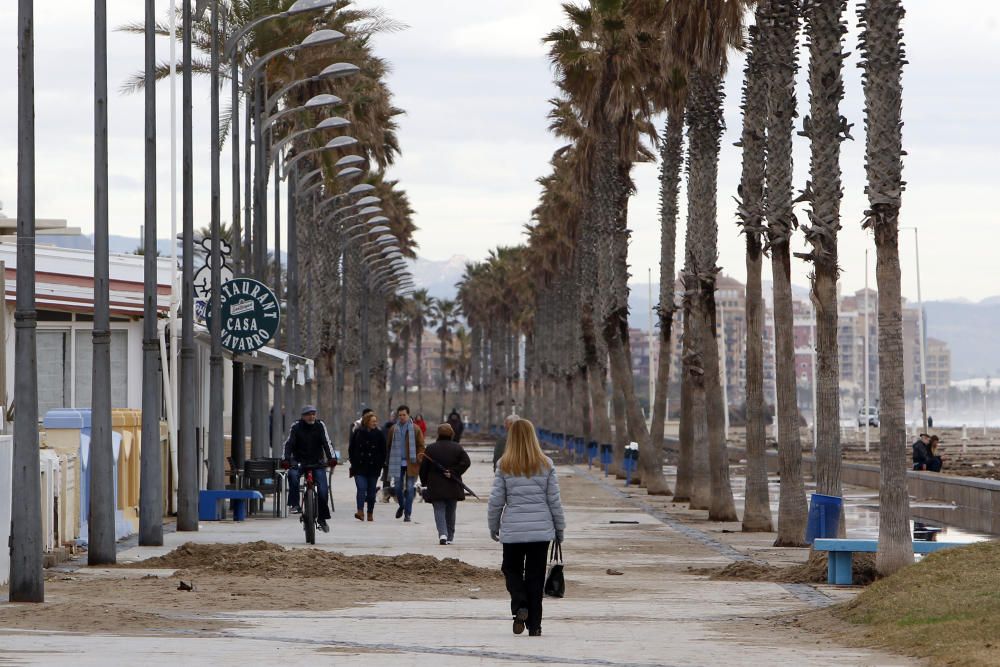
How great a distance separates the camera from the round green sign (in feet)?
96.0

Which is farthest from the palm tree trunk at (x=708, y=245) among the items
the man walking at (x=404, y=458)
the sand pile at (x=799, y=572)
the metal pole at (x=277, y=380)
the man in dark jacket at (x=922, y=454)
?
the metal pole at (x=277, y=380)

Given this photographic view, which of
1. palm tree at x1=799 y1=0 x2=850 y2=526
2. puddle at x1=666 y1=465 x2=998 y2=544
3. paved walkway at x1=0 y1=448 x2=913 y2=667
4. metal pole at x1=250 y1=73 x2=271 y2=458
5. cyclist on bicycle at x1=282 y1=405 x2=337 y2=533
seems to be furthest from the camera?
metal pole at x1=250 y1=73 x2=271 y2=458

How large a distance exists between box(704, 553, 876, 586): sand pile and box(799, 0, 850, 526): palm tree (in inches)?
114

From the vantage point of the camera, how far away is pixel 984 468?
2237 inches

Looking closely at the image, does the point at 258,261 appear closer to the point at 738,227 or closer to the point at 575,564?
the point at 738,227

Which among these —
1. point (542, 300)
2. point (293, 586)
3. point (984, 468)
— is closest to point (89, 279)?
point (293, 586)

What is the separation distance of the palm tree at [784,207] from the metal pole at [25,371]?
11.7m

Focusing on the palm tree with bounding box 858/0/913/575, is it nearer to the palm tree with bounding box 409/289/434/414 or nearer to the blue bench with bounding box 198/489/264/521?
the blue bench with bounding box 198/489/264/521

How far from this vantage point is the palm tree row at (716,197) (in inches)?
693

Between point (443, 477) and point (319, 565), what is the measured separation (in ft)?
16.3

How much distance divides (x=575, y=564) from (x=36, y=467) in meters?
7.34

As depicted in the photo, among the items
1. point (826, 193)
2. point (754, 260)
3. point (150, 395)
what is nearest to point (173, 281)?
point (150, 395)

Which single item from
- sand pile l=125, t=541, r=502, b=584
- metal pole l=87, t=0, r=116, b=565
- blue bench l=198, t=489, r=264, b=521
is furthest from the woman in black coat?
metal pole l=87, t=0, r=116, b=565

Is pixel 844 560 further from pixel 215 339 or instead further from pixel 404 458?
pixel 215 339
